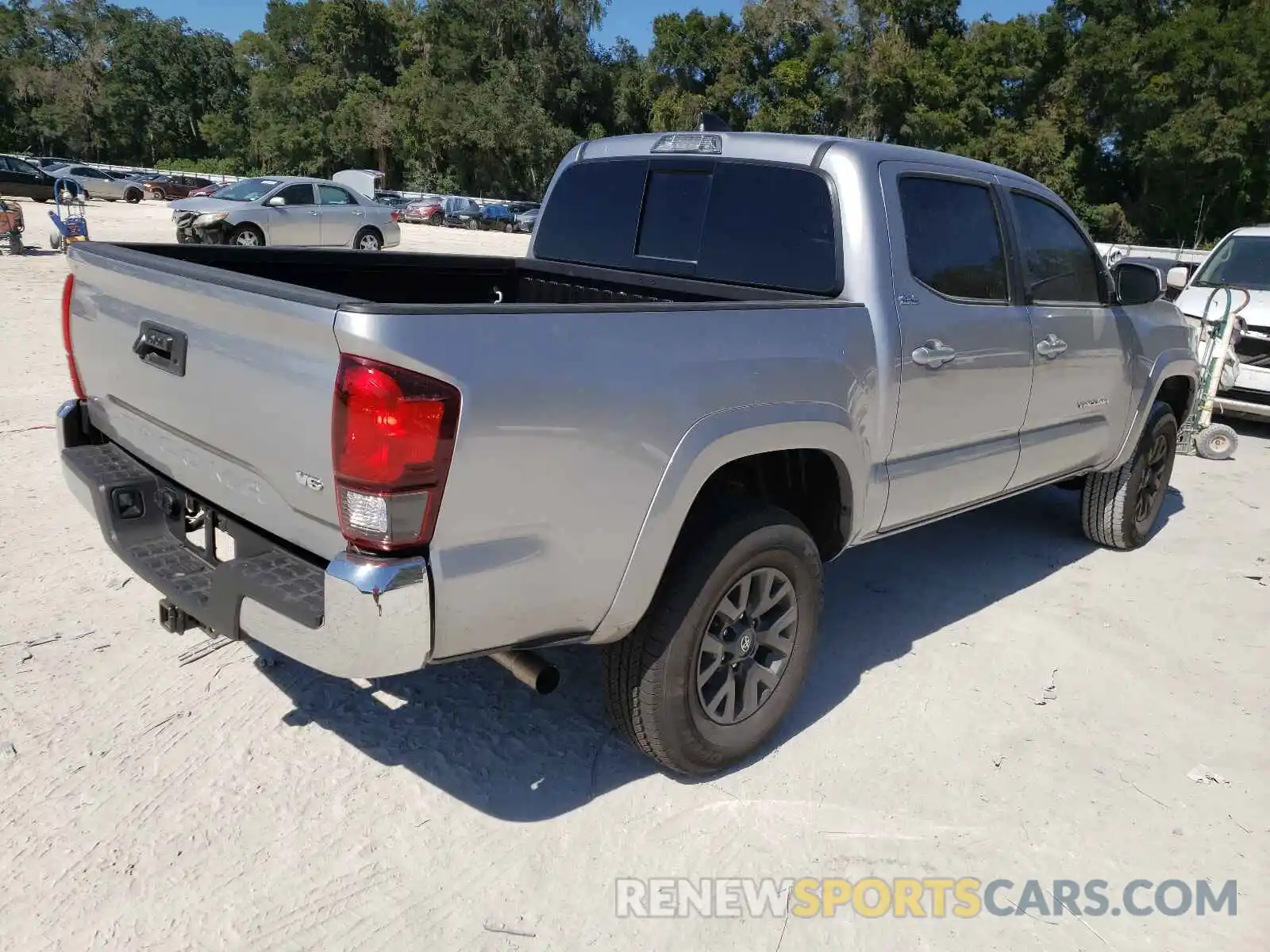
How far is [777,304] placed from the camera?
298 centimetres

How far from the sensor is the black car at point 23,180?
3306cm

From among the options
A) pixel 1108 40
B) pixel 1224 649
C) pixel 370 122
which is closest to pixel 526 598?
pixel 1224 649

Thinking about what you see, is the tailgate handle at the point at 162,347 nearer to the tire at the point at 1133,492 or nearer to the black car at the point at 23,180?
the tire at the point at 1133,492

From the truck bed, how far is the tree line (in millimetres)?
30977

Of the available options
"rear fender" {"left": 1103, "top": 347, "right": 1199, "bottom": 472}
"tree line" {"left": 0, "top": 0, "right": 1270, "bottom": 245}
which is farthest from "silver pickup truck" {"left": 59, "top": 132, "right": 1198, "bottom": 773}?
"tree line" {"left": 0, "top": 0, "right": 1270, "bottom": 245}

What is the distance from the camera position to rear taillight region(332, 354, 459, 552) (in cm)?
213

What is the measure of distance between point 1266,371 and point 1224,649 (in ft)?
16.9

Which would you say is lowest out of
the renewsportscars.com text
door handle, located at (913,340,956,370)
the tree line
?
the renewsportscars.com text

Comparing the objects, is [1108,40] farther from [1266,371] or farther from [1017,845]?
[1017,845]

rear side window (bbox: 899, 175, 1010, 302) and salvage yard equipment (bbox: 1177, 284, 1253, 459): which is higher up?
rear side window (bbox: 899, 175, 1010, 302)

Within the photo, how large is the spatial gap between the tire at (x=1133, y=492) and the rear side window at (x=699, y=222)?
2660mm

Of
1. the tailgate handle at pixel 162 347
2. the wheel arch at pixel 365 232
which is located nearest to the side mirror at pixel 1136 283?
the tailgate handle at pixel 162 347

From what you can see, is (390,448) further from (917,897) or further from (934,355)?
(934,355)

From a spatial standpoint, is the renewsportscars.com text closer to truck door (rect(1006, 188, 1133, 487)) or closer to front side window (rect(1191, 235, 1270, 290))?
truck door (rect(1006, 188, 1133, 487))
